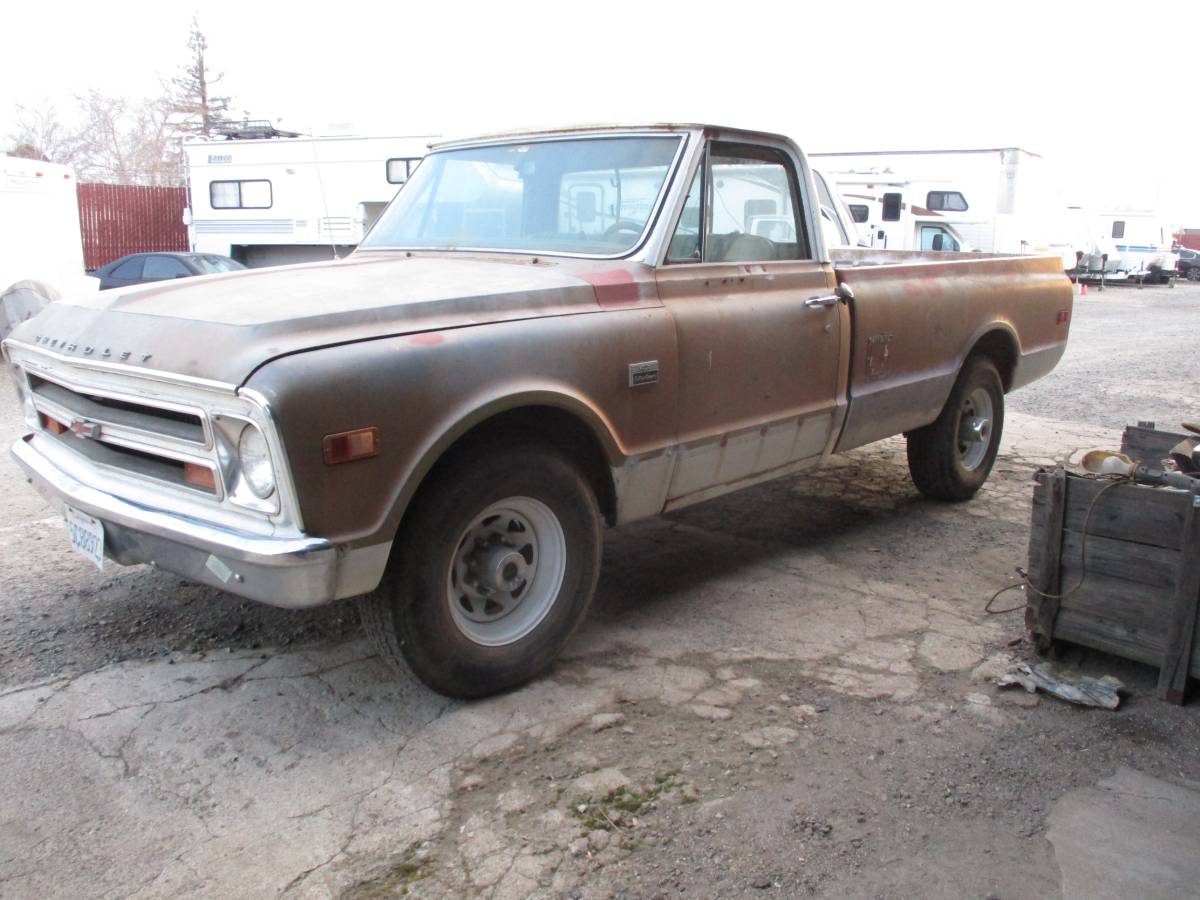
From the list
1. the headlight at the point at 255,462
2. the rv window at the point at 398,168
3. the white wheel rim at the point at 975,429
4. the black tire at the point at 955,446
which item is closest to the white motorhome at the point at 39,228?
the rv window at the point at 398,168

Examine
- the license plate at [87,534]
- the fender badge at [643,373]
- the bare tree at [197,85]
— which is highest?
the bare tree at [197,85]

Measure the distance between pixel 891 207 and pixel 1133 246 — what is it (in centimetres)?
1829

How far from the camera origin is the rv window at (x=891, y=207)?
731 inches

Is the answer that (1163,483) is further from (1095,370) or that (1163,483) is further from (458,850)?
(1095,370)

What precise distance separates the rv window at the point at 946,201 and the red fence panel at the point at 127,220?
51.8 ft

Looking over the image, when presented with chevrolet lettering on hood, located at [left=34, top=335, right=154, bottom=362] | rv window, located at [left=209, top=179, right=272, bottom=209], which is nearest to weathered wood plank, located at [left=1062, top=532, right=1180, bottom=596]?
chevrolet lettering on hood, located at [left=34, top=335, right=154, bottom=362]

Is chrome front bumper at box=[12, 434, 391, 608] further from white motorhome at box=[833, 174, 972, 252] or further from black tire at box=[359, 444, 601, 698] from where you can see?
white motorhome at box=[833, 174, 972, 252]

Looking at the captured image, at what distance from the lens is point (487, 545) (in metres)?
3.33

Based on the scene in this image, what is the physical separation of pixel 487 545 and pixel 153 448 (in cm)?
106

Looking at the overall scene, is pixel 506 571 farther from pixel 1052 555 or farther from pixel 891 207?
pixel 891 207

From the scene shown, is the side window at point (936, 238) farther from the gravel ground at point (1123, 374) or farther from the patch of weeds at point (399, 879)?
the patch of weeds at point (399, 879)

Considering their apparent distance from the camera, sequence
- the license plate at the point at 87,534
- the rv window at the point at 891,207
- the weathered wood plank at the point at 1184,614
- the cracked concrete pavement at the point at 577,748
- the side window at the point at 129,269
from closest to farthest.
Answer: the cracked concrete pavement at the point at 577,748, the license plate at the point at 87,534, the weathered wood plank at the point at 1184,614, the side window at the point at 129,269, the rv window at the point at 891,207

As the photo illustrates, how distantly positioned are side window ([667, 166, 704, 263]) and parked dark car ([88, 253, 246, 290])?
10371mm

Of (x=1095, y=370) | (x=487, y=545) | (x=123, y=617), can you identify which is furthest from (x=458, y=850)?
(x=1095, y=370)
